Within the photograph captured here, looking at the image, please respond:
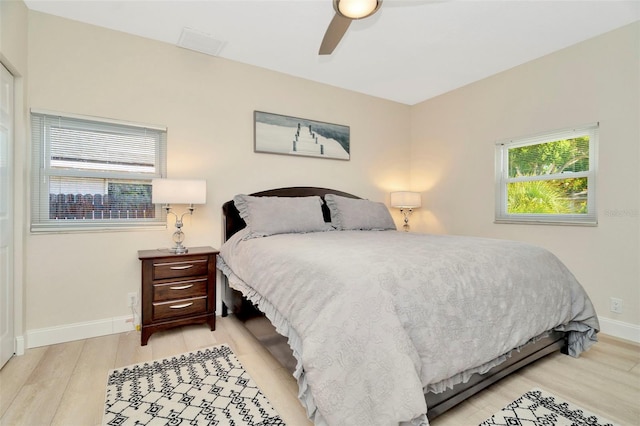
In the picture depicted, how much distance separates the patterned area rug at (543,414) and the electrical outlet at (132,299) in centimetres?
271

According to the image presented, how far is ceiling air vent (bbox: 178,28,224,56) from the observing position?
8.88ft

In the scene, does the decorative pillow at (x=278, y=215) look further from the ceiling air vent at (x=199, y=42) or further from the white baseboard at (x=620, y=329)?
the white baseboard at (x=620, y=329)

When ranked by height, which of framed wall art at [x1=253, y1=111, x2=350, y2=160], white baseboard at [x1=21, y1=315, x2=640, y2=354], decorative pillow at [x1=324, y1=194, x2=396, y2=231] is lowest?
white baseboard at [x1=21, y1=315, x2=640, y2=354]

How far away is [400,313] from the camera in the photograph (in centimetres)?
131

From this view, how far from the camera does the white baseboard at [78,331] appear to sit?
2357 millimetres

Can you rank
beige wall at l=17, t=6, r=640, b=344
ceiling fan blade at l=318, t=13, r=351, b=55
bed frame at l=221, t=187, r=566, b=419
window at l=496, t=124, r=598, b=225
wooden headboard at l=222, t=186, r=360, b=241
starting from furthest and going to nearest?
wooden headboard at l=222, t=186, r=360, b=241 → window at l=496, t=124, r=598, b=225 → beige wall at l=17, t=6, r=640, b=344 → ceiling fan blade at l=318, t=13, r=351, b=55 → bed frame at l=221, t=187, r=566, b=419

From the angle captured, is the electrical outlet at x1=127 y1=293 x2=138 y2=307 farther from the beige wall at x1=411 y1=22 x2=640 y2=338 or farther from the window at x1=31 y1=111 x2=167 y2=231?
the beige wall at x1=411 y1=22 x2=640 y2=338

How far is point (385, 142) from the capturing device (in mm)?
4324

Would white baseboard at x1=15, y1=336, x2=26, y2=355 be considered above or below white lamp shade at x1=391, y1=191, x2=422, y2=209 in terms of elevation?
below

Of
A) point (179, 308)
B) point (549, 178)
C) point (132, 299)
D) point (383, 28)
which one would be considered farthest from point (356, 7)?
point (132, 299)

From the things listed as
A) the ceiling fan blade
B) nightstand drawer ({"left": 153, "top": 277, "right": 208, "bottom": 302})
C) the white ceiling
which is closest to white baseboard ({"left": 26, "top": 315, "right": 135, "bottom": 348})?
nightstand drawer ({"left": 153, "top": 277, "right": 208, "bottom": 302})

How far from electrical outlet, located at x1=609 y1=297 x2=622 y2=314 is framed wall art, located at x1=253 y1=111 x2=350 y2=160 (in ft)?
9.50

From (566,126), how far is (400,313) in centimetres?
286

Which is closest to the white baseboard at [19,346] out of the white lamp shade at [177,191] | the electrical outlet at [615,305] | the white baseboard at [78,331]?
the white baseboard at [78,331]
